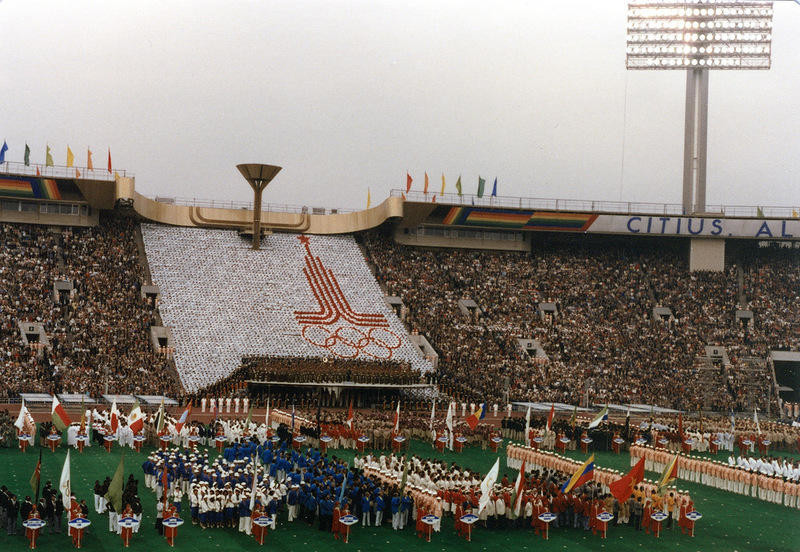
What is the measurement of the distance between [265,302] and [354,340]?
6.29m

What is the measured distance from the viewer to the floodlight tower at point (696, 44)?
60.1 metres

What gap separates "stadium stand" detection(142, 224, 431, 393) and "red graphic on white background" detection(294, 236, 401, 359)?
2.2 inches

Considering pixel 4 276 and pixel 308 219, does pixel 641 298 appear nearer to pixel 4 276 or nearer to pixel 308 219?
pixel 308 219

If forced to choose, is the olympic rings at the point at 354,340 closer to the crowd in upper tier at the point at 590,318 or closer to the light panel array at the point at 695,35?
the crowd in upper tier at the point at 590,318

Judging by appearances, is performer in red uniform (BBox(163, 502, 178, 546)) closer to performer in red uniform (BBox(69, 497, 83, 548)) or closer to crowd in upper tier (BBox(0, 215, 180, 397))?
performer in red uniform (BBox(69, 497, 83, 548))

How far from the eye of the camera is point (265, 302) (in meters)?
56.7

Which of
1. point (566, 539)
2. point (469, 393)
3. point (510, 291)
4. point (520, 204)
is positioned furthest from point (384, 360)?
point (566, 539)

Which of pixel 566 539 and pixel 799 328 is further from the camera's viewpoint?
pixel 799 328

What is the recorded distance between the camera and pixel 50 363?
45.7m

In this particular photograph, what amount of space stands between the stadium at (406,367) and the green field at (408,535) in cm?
11

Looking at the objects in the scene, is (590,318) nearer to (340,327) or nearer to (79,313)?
(340,327)

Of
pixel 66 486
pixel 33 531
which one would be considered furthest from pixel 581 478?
pixel 33 531

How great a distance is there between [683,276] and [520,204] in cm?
1159

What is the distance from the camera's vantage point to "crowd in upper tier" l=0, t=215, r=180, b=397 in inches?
1768
